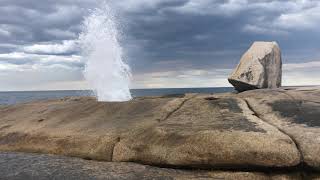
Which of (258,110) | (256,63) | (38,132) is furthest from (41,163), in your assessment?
(256,63)

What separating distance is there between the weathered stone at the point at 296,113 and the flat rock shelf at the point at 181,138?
2 cm

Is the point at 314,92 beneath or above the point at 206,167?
above

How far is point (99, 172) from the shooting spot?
1229cm

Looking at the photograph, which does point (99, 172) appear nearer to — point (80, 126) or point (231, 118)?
point (80, 126)

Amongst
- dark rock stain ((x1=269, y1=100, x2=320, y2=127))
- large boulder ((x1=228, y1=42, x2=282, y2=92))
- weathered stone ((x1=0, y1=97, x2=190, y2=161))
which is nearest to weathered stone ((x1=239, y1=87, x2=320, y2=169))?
dark rock stain ((x1=269, y1=100, x2=320, y2=127))

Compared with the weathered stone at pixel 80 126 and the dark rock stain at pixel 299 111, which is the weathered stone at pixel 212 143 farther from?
the dark rock stain at pixel 299 111

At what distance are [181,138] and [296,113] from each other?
11.7 feet

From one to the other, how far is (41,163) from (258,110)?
667cm

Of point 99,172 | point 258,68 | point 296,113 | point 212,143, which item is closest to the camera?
point 99,172

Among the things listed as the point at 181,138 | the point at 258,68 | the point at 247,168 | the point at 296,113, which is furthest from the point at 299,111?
the point at 258,68

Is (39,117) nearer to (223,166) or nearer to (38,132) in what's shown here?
(38,132)

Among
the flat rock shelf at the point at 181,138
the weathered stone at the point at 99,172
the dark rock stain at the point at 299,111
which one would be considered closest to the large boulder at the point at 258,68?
the flat rock shelf at the point at 181,138

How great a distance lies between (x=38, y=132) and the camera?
1614cm

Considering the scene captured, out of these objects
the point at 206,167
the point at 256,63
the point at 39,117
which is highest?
the point at 256,63
